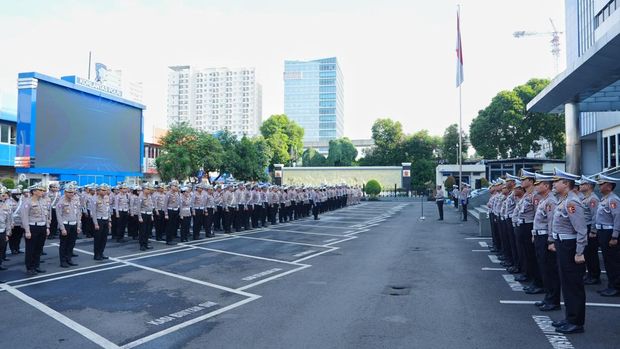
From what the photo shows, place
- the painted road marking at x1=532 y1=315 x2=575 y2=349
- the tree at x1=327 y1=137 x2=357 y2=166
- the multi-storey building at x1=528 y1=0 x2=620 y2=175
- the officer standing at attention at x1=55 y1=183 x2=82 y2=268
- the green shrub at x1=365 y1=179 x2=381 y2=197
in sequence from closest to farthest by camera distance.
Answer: the painted road marking at x1=532 y1=315 x2=575 y2=349, the officer standing at attention at x1=55 y1=183 x2=82 y2=268, the multi-storey building at x1=528 y1=0 x2=620 y2=175, the green shrub at x1=365 y1=179 x2=381 y2=197, the tree at x1=327 y1=137 x2=357 y2=166

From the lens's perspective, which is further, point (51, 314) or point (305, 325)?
point (51, 314)

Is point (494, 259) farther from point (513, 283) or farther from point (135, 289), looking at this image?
point (135, 289)

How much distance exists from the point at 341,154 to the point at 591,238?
7263 centimetres

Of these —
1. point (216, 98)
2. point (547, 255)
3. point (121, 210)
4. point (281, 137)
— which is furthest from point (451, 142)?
point (216, 98)

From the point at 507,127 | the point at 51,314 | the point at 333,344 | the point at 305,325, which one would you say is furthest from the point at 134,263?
the point at 507,127

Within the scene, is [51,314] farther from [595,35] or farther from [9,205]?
[595,35]

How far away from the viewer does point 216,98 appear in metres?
172

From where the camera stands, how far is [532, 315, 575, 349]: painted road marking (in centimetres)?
532

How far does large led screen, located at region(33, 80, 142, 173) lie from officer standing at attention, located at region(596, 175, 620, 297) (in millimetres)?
24845

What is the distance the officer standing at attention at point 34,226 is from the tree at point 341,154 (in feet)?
232

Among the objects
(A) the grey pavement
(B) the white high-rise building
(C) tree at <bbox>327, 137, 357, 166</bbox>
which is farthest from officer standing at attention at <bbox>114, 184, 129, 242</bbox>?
(B) the white high-rise building

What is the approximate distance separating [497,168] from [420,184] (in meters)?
18.4

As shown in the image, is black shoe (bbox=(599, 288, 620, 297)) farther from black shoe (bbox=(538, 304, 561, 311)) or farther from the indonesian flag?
the indonesian flag

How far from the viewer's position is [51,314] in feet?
22.2
